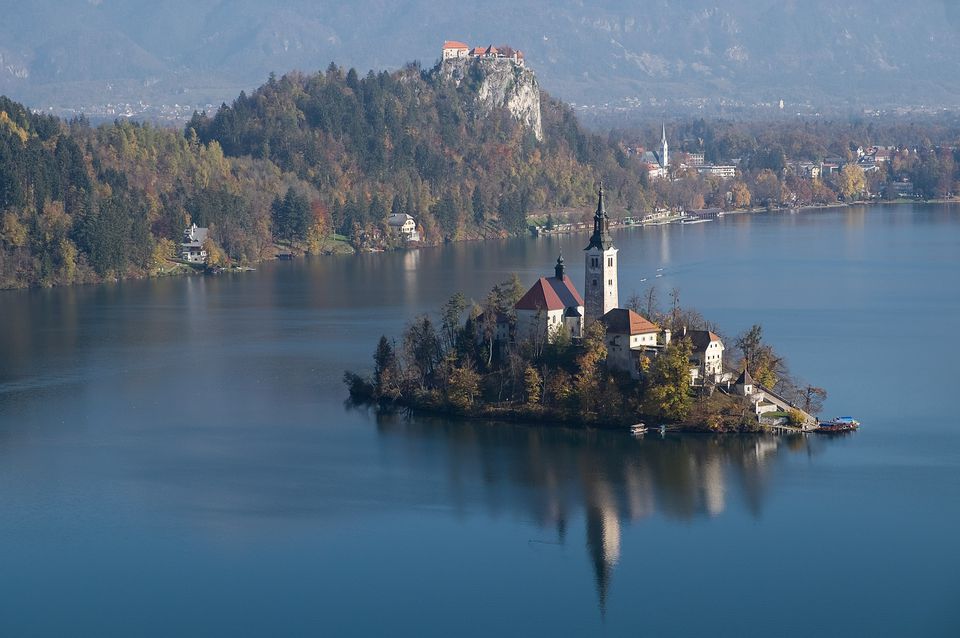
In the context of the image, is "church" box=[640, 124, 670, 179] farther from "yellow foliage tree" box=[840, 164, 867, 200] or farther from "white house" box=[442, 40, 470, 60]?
"white house" box=[442, 40, 470, 60]

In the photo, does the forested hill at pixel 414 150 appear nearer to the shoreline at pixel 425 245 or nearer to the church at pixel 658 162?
the shoreline at pixel 425 245

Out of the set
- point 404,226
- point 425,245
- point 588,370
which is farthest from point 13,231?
point 588,370

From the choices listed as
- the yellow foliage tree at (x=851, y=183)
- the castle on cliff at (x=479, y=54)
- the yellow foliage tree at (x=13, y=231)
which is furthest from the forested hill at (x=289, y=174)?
the yellow foliage tree at (x=851, y=183)

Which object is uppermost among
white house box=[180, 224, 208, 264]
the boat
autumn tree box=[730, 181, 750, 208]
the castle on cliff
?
the castle on cliff

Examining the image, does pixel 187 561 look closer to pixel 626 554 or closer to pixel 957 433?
pixel 626 554

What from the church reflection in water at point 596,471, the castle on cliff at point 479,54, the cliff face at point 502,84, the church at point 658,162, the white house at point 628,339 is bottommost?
the church reflection in water at point 596,471

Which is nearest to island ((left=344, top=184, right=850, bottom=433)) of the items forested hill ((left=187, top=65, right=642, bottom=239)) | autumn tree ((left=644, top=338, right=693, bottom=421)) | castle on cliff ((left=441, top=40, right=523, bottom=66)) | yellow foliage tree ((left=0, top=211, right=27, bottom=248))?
autumn tree ((left=644, top=338, right=693, bottom=421))

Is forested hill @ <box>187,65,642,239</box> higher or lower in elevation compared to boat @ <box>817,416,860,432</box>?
higher
